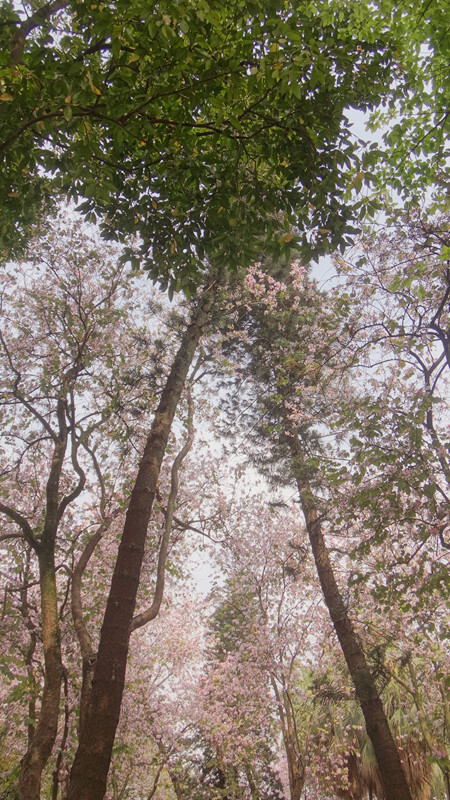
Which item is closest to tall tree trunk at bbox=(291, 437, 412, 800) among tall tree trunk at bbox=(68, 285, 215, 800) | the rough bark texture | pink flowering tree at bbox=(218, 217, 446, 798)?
pink flowering tree at bbox=(218, 217, 446, 798)

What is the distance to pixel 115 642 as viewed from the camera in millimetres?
5418

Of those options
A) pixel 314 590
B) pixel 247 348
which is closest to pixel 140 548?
pixel 247 348

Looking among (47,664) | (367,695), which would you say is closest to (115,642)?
(47,664)

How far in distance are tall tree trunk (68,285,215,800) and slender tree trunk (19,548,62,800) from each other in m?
2.00

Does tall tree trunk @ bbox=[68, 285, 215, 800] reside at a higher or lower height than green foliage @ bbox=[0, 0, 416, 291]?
lower

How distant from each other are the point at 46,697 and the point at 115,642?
7.92ft

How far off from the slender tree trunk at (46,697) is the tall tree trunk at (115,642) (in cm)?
200

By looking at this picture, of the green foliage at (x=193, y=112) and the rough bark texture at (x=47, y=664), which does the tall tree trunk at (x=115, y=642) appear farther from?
the green foliage at (x=193, y=112)

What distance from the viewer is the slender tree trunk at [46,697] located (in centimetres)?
633

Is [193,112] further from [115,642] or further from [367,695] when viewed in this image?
[367,695]

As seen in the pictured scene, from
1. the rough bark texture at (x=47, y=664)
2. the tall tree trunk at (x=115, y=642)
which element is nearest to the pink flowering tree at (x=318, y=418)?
the tall tree trunk at (x=115, y=642)

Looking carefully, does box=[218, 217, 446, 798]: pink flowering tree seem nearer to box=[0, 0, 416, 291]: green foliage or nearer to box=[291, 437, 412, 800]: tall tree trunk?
box=[291, 437, 412, 800]: tall tree trunk

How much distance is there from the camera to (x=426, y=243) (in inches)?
251

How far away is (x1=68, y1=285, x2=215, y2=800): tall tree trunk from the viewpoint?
4.64 meters
